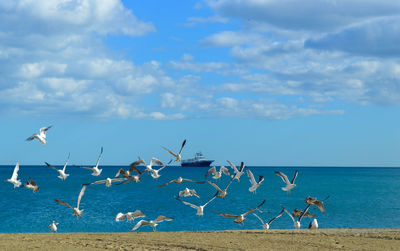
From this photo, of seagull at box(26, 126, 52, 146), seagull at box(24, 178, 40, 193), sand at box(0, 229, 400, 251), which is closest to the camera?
sand at box(0, 229, 400, 251)

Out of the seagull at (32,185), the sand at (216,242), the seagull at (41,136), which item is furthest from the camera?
the seagull at (32,185)

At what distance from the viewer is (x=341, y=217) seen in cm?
4406

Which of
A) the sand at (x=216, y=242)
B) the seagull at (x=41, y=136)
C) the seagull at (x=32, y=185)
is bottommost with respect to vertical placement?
the sand at (x=216, y=242)

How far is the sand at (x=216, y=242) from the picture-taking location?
18906mm

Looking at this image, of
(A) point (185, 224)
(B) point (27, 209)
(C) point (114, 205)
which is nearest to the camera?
(A) point (185, 224)

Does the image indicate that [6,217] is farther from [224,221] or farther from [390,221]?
[390,221]

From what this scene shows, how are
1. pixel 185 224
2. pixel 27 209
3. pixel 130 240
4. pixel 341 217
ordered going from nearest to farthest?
1. pixel 130 240
2. pixel 185 224
3. pixel 341 217
4. pixel 27 209

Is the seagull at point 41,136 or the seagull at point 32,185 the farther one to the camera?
the seagull at point 32,185

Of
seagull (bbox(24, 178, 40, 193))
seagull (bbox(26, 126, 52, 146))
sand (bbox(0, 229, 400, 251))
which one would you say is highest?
seagull (bbox(26, 126, 52, 146))

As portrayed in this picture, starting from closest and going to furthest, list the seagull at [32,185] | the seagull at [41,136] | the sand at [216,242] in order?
the sand at [216,242] → the seagull at [41,136] → the seagull at [32,185]

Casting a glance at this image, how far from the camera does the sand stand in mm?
18906

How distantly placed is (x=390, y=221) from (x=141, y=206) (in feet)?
90.3

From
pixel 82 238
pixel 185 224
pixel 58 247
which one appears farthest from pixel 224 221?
pixel 58 247

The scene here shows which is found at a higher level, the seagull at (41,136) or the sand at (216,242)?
the seagull at (41,136)
